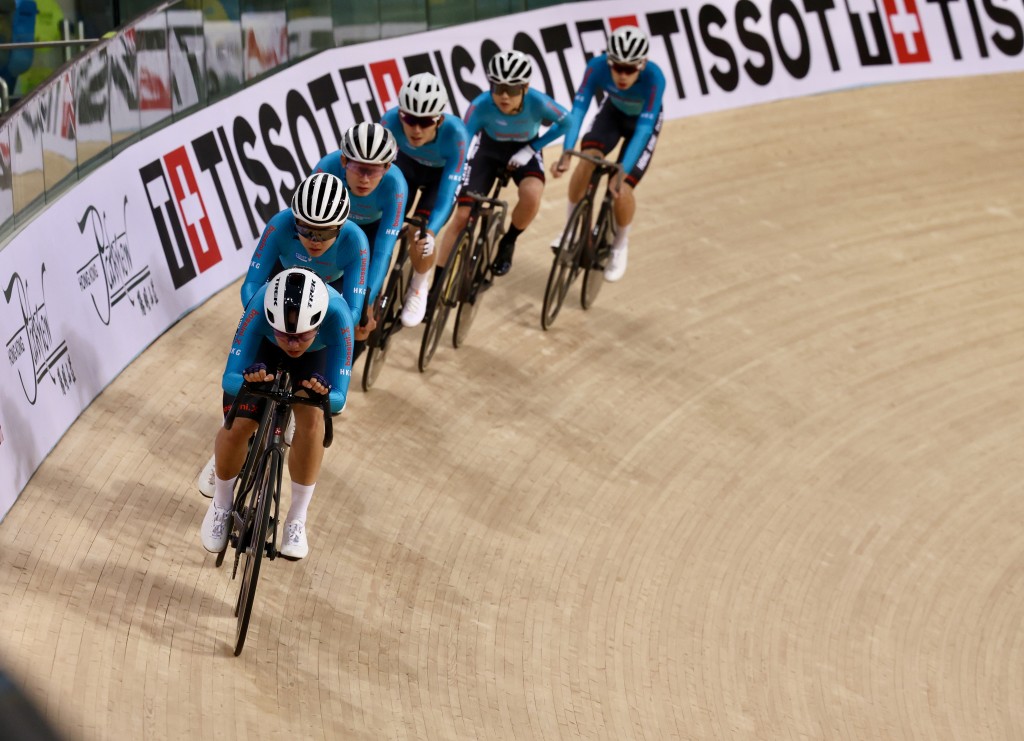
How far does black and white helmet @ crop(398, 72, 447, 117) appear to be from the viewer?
623 centimetres

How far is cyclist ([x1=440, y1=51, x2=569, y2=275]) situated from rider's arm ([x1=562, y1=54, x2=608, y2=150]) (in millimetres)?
98

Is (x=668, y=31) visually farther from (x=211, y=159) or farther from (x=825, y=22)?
(x=211, y=159)

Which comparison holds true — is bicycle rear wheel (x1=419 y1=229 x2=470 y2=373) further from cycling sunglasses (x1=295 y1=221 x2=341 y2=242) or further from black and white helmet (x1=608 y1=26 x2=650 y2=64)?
cycling sunglasses (x1=295 y1=221 x2=341 y2=242)

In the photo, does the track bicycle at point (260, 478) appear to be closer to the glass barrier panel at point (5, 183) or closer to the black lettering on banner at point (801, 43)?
the glass barrier panel at point (5, 183)

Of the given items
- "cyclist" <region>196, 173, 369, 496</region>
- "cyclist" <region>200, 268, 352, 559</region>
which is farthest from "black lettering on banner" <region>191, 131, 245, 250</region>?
"cyclist" <region>200, 268, 352, 559</region>

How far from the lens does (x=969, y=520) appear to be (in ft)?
22.7

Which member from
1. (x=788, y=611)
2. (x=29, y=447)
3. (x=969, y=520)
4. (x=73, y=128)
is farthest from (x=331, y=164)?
(x=969, y=520)

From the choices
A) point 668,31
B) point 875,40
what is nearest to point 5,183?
point 668,31

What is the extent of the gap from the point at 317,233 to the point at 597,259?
11.4 ft

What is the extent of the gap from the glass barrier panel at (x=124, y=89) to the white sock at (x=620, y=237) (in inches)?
113

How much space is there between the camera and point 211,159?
7.47m

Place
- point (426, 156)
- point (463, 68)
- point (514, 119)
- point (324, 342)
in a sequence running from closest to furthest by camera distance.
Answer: point (324, 342) → point (426, 156) → point (514, 119) → point (463, 68)

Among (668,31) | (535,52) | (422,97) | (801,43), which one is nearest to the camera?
(422,97)

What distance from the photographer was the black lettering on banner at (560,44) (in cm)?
1054
